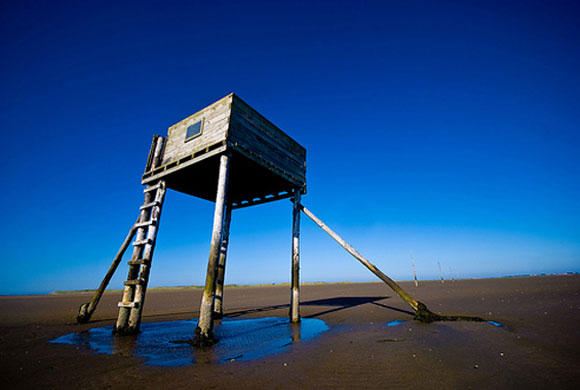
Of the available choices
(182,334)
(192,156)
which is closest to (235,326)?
(182,334)

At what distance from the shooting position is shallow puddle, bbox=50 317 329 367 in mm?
5004

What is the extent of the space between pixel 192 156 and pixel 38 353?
6.29 metres

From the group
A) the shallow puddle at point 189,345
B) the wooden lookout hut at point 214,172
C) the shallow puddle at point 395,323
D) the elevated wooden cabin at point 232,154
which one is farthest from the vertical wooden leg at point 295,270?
the shallow puddle at point 395,323

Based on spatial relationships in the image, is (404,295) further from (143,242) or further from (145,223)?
(145,223)

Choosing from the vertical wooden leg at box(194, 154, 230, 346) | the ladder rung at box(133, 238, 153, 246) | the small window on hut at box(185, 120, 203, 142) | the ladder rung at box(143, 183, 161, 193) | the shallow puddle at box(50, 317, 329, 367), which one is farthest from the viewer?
the ladder rung at box(143, 183, 161, 193)

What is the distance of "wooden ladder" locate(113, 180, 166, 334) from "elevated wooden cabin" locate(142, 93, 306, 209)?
131cm

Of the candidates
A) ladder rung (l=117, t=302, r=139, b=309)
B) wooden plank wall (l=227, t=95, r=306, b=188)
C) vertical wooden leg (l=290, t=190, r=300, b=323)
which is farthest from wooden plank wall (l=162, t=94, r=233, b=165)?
ladder rung (l=117, t=302, r=139, b=309)

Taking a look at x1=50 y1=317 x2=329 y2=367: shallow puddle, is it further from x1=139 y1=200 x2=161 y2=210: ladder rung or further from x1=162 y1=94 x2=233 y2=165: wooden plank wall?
x1=162 y1=94 x2=233 y2=165: wooden plank wall

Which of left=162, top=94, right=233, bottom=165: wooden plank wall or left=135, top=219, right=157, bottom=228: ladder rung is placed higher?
left=162, top=94, right=233, bottom=165: wooden plank wall

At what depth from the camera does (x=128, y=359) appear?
4867 millimetres

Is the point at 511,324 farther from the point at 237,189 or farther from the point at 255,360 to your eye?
the point at 237,189

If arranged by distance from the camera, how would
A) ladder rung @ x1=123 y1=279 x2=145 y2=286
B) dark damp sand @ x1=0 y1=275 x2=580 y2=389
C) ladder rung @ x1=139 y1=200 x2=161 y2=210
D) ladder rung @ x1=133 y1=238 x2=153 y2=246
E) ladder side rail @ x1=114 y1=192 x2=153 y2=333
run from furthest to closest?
ladder rung @ x1=139 y1=200 x2=161 y2=210 → ladder rung @ x1=133 y1=238 x2=153 y2=246 → ladder rung @ x1=123 y1=279 x2=145 y2=286 → ladder side rail @ x1=114 y1=192 x2=153 y2=333 → dark damp sand @ x1=0 y1=275 x2=580 y2=389

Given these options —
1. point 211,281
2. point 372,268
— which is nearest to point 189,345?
point 211,281

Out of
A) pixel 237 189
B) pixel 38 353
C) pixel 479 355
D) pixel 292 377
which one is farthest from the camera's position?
pixel 237 189
